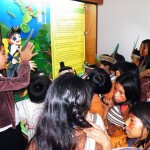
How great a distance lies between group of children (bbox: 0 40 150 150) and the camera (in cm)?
93

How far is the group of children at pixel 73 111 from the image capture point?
36.5 inches

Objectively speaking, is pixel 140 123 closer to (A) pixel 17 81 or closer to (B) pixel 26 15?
(A) pixel 17 81

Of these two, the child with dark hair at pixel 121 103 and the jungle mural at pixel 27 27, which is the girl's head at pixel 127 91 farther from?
the jungle mural at pixel 27 27

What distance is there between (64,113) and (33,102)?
2.63 feet

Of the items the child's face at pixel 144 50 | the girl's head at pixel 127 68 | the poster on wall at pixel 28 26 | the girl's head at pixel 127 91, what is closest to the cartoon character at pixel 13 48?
the poster on wall at pixel 28 26

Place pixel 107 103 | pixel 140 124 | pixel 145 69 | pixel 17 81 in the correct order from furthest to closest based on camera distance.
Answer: pixel 145 69, pixel 107 103, pixel 17 81, pixel 140 124

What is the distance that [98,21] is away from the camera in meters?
3.75

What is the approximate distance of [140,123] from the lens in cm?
125

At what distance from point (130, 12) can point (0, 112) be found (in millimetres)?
2833

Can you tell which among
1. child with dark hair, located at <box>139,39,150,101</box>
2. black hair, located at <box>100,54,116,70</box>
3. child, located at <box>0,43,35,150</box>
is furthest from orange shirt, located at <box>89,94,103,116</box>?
black hair, located at <box>100,54,116,70</box>

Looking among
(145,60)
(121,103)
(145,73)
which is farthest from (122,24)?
(121,103)

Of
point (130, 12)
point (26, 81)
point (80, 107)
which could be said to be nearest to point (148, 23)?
point (130, 12)

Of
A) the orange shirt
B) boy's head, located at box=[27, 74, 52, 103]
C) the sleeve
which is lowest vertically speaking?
the orange shirt

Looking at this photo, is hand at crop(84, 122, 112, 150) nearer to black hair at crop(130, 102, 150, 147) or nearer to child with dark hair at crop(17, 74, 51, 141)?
black hair at crop(130, 102, 150, 147)
